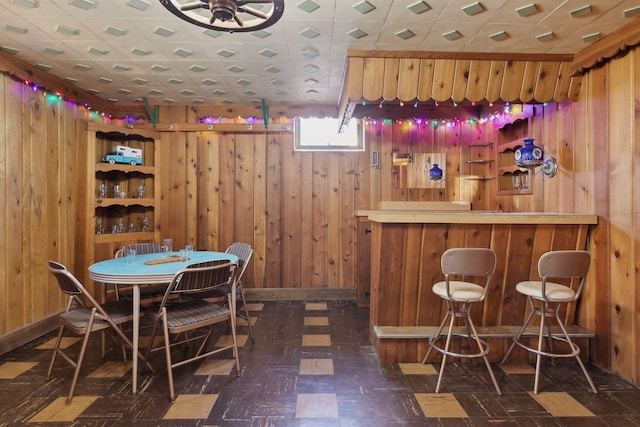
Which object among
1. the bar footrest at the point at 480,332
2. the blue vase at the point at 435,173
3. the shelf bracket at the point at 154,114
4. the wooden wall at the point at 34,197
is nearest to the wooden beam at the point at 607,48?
the blue vase at the point at 435,173

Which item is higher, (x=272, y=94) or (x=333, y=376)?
(x=272, y=94)

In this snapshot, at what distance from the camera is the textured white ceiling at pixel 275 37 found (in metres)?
2.37

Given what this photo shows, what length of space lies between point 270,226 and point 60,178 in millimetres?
2503

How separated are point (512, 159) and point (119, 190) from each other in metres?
5.03

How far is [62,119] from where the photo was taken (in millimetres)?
3832

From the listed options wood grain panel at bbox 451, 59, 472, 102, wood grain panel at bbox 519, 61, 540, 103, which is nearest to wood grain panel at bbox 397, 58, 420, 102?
wood grain panel at bbox 451, 59, 472, 102

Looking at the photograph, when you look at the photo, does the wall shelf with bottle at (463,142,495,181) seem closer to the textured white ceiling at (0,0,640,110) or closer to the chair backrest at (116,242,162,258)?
the textured white ceiling at (0,0,640,110)

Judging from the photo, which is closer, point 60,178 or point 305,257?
point 60,178

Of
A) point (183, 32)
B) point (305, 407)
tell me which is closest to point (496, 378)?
point (305, 407)

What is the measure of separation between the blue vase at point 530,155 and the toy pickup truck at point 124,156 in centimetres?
448

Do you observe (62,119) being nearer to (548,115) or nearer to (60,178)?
(60,178)

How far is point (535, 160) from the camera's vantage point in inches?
128

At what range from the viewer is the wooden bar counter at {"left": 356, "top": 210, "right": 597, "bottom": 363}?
2807mm

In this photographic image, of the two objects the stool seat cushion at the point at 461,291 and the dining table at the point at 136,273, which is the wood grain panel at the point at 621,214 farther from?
the dining table at the point at 136,273
